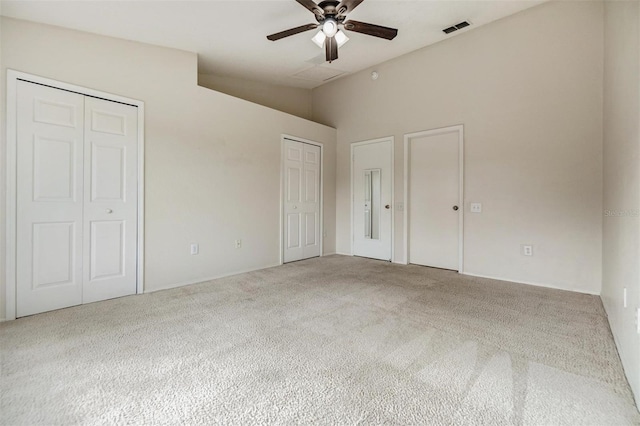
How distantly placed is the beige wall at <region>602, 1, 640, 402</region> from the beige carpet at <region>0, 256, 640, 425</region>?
23cm

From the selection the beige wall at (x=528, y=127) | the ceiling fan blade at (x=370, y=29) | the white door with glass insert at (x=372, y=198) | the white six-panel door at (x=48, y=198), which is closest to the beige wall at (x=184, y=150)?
the white six-panel door at (x=48, y=198)

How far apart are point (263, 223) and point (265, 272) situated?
752 mm

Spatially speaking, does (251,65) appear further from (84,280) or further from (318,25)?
(84,280)

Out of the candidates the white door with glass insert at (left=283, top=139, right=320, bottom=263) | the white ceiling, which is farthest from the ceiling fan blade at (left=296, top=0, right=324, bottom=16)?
the white door with glass insert at (left=283, top=139, right=320, bottom=263)

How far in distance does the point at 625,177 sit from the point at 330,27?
2.59 metres

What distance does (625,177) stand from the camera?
188 cm

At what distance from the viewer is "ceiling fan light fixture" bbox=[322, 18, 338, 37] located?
9.13ft

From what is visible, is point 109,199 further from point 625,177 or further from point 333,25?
point 625,177

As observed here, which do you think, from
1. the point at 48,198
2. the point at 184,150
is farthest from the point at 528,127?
the point at 48,198

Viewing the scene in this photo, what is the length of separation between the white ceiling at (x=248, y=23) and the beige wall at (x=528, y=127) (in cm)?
36

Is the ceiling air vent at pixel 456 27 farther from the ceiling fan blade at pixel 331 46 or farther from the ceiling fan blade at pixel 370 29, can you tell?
the ceiling fan blade at pixel 331 46

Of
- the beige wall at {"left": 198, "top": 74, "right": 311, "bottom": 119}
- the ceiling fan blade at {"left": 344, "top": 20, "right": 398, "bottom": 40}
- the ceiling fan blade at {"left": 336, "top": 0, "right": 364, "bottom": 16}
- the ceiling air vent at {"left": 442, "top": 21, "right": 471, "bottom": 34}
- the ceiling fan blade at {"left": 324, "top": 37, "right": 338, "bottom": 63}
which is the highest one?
the ceiling air vent at {"left": 442, "top": 21, "right": 471, "bottom": 34}

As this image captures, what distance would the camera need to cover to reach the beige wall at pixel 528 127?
3.21 meters

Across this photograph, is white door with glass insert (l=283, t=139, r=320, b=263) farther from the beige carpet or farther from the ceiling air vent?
the ceiling air vent
